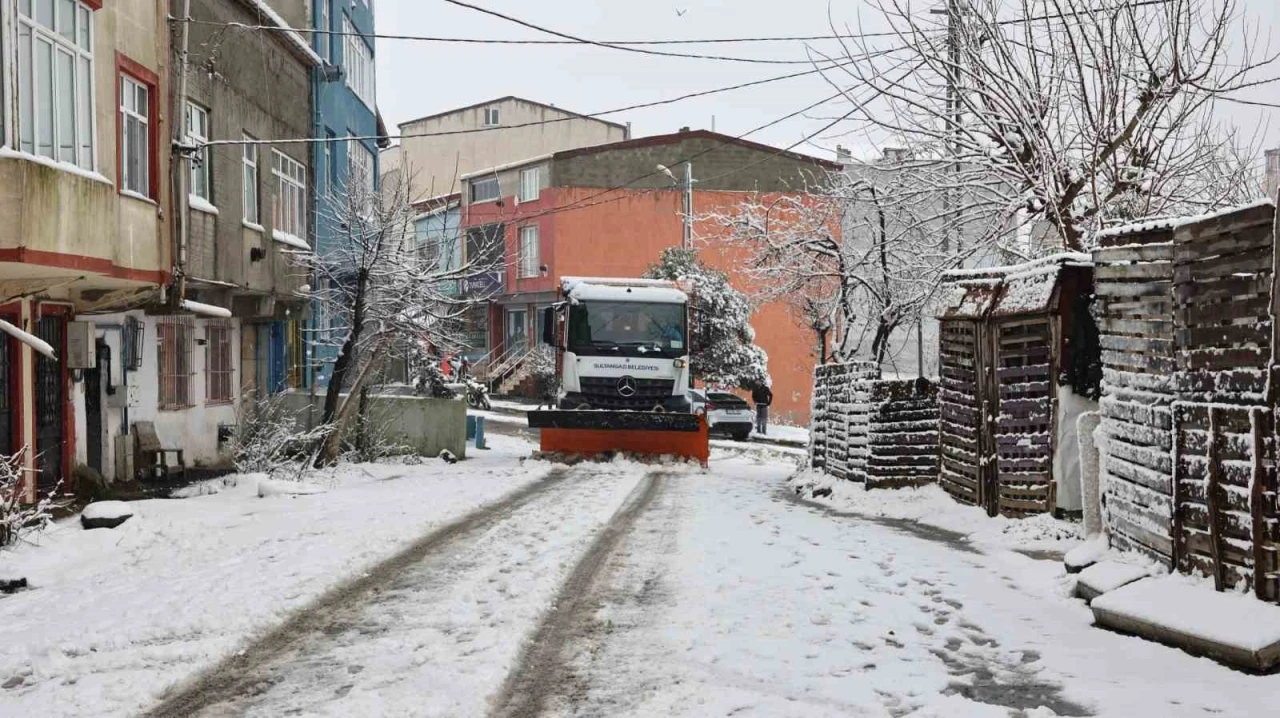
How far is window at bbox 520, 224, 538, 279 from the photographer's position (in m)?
50.1

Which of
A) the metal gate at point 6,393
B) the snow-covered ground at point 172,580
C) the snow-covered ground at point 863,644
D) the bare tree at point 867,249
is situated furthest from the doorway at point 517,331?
the snow-covered ground at point 863,644

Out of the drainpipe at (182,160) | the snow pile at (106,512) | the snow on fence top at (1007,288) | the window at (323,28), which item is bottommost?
the snow pile at (106,512)

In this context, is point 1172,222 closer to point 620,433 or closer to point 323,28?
point 620,433

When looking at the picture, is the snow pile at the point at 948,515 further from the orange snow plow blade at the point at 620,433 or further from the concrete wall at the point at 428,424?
the concrete wall at the point at 428,424

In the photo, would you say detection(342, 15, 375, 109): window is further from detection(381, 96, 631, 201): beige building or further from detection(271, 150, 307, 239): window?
detection(381, 96, 631, 201): beige building

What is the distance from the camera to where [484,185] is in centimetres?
5381

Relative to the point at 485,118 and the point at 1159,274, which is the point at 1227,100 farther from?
the point at 485,118

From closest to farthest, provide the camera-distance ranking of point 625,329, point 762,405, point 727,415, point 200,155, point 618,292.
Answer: point 200,155 < point 625,329 < point 618,292 < point 727,415 < point 762,405

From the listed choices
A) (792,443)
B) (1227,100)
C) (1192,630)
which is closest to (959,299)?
(1227,100)

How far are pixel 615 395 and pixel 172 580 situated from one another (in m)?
13.0

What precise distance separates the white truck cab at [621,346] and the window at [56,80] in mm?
10486

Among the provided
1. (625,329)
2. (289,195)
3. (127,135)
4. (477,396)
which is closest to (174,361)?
(127,135)

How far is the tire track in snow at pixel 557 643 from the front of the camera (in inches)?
214

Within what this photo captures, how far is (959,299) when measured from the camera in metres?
12.5
